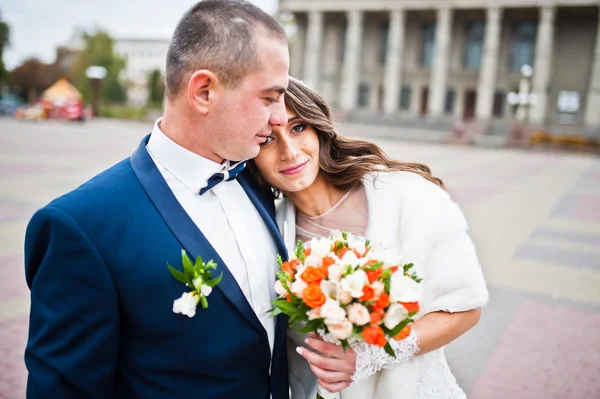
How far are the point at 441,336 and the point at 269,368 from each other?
0.72 metres

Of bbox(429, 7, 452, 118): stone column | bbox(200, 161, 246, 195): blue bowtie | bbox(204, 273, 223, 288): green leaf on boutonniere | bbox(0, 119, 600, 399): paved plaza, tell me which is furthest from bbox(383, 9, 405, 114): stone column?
bbox(204, 273, 223, 288): green leaf on boutonniere

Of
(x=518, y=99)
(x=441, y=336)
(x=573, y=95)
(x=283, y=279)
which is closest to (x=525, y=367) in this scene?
(x=441, y=336)

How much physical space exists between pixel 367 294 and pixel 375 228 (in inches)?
26.4

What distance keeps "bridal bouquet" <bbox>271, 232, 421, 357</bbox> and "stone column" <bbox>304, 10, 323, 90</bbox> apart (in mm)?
54511

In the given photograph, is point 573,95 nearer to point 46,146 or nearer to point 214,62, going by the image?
point 46,146

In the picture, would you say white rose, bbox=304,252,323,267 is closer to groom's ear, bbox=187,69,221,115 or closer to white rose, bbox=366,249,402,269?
white rose, bbox=366,249,402,269

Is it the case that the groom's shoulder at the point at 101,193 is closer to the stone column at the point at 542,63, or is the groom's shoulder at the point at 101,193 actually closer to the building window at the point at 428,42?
the stone column at the point at 542,63

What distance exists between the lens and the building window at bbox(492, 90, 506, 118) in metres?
49.3

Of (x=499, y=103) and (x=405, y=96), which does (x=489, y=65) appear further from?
(x=405, y=96)

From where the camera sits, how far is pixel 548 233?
32.5 feet

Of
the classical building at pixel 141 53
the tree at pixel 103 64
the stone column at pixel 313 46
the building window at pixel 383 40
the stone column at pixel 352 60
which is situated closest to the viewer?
the stone column at pixel 352 60

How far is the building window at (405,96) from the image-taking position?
54.2 meters

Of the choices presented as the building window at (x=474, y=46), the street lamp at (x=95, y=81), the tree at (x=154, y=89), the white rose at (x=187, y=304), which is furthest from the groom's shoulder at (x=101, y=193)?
the tree at (x=154, y=89)

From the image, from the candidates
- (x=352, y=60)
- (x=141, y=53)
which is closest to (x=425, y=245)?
(x=352, y=60)
